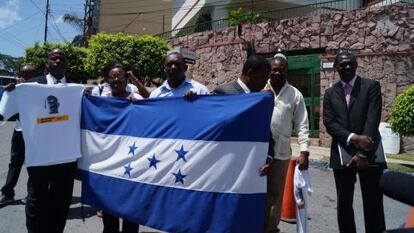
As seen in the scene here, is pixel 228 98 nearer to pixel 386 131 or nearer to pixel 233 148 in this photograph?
pixel 233 148

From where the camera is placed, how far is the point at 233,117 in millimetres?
3547

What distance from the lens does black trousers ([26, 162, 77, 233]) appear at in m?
4.09

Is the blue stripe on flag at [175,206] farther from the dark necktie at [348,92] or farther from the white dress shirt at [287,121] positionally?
the dark necktie at [348,92]

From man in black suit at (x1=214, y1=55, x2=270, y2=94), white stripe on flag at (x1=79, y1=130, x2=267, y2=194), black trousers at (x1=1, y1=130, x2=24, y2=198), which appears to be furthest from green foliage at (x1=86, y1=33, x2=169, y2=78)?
man in black suit at (x1=214, y1=55, x2=270, y2=94)

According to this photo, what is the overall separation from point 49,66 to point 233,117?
206 centimetres

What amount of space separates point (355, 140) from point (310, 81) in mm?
10180

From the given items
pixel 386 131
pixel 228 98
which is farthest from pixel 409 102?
pixel 228 98

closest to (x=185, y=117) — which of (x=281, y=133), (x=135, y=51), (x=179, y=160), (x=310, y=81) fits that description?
(x=179, y=160)

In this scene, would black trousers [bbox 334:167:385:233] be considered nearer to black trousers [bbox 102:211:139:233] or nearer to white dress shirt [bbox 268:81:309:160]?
white dress shirt [bbox 268:81:309:160]

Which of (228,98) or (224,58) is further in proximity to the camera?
(224,58)

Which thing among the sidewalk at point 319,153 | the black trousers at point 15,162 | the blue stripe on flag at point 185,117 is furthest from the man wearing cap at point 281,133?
the sidewalk at point 319,153

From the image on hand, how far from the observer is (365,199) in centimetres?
415

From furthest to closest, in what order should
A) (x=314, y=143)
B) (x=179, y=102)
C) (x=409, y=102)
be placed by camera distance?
1. (x=314, y=143)
2. (x=409, y=102)
3. (x=179, y=102)

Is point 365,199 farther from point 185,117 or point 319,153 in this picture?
point 319,153
